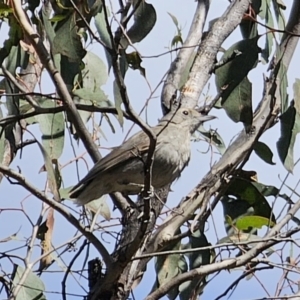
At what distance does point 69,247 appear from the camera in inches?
131

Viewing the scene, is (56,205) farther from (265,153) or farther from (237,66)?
(265,153)

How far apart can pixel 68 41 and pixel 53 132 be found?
48 cm

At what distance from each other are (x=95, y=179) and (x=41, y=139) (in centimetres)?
53

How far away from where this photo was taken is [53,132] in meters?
3.03

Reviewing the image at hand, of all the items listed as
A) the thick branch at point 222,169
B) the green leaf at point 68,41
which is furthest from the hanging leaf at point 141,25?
the thick branch at point 222,169

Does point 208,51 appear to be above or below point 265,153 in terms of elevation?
above

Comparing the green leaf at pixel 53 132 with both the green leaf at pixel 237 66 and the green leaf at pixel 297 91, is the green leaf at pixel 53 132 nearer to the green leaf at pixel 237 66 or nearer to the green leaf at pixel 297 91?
the green leaf at pixel 237 66

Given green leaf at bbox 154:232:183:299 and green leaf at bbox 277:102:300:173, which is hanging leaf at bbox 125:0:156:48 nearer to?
green leaf at bbox 277:102:300:173

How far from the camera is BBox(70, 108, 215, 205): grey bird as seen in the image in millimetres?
3469

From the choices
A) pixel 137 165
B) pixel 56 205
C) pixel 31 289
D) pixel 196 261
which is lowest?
pixel 56 205

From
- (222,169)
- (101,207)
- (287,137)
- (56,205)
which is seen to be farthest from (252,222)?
(56,205)

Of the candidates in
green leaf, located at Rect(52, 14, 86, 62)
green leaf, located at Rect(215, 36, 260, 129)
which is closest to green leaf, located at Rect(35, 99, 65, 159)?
green leaf, located at Rect(52, 14, 86, 62)

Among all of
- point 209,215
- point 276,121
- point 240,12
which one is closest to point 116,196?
point 209,215

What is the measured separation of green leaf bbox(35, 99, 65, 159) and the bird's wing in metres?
0.32
